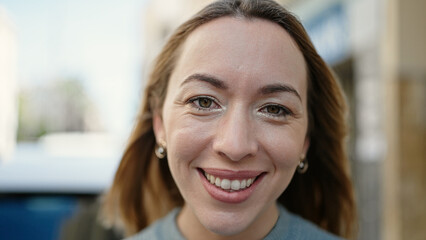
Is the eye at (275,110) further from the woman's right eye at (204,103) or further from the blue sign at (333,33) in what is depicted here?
the blue sign at (333,33)

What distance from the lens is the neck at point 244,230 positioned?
1.51 m

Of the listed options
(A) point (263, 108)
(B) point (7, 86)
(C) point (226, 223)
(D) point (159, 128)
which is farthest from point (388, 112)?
(B) point (7, 86)

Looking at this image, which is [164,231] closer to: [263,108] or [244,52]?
[263,108]

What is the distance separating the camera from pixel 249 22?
4.57ft

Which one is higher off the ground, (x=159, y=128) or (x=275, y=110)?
(x=275, y=110)

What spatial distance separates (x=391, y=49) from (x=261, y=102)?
324 centimetres

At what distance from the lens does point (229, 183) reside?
135 centimetres

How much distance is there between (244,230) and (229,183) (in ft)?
0.69

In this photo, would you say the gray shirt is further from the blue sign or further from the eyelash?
the blue sign

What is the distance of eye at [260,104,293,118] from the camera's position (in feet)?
4.54

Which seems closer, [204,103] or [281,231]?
[204,103]

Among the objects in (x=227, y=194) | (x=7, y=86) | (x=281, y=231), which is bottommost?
(x=7, y=86)

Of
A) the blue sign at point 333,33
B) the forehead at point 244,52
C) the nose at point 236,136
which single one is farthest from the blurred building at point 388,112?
the nose at point 236,136

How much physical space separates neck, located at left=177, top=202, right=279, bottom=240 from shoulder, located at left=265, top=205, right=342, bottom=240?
0.07 feet
